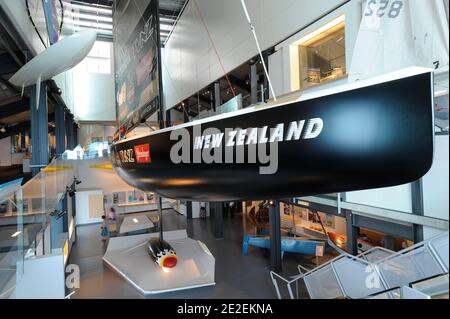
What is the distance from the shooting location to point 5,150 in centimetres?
1374

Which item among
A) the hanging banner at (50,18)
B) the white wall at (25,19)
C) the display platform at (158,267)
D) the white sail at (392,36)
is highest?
the hanging banner at (50,18)

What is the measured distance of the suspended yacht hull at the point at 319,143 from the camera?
91cm

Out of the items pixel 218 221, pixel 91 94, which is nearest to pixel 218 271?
pixel 218 221

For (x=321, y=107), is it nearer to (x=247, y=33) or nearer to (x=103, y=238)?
(x=247, y=33)

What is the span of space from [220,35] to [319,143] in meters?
7.49

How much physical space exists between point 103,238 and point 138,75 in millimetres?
8460

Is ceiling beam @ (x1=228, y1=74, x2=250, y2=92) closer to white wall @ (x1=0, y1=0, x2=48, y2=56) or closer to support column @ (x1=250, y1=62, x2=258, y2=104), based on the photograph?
support column @ (x1=250, y1=62, x2=258, y2=104)

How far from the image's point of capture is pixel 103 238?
9656 millimetres

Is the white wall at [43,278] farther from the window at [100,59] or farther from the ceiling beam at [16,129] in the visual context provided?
the window at [100,59]

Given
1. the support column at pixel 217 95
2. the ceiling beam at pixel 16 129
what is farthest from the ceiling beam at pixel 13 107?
the support column at pixel 217 95

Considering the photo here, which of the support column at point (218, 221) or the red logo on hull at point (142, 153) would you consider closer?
the red logo on hull at point (142, 153)

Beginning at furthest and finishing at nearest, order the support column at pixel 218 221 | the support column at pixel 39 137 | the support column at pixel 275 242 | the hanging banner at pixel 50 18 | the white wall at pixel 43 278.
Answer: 1. the support column at pixel 218 221
2. the support column at pixel 275 242
3. the support column at pixel 39 137
4. the hanging banner at pixel 50 18
5. the white wall at pixel 43 278

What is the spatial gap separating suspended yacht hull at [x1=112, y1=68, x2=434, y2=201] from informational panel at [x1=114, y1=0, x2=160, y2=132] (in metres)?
1.65

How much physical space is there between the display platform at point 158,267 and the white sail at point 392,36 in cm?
542
